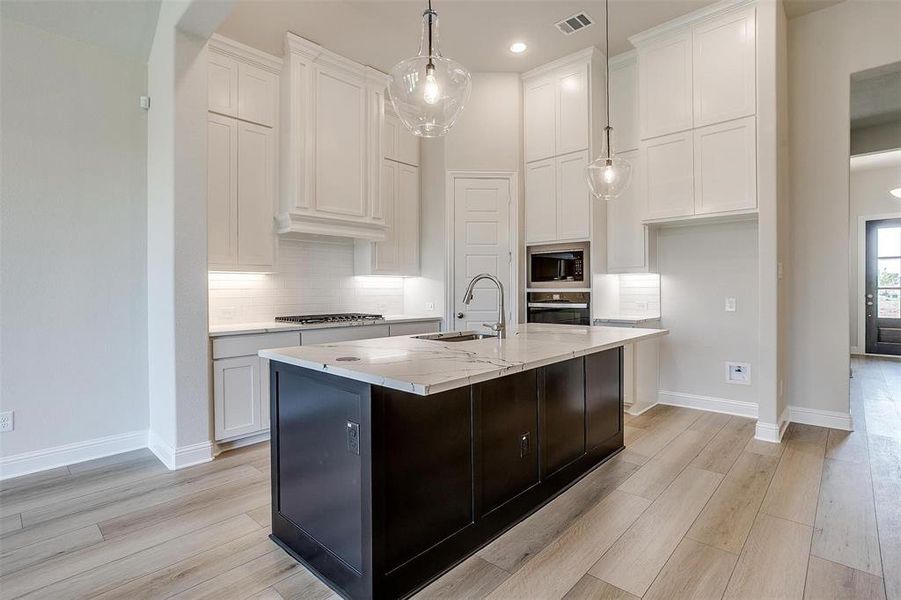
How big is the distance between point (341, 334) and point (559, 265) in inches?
88.5

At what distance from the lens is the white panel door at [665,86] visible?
3.86 meters

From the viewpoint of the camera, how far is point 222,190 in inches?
139

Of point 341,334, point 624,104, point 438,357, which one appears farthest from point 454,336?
point 624,104

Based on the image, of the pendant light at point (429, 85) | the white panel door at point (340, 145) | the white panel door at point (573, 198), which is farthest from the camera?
the white panel door at point (573, 198)

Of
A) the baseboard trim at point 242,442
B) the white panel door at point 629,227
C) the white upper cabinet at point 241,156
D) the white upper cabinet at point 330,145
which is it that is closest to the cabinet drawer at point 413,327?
the white upper cabinet at point 330,145

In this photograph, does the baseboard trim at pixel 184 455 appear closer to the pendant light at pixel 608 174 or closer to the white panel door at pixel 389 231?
the white panel door at pixel 389 231

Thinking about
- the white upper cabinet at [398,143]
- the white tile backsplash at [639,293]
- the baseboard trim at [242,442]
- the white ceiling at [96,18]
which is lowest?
the baseboard trim at [242,442]

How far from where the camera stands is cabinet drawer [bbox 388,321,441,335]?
4270 mm

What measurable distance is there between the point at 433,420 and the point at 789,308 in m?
3.63

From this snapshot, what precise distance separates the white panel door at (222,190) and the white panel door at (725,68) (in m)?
3.83

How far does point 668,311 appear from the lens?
14.5 ft

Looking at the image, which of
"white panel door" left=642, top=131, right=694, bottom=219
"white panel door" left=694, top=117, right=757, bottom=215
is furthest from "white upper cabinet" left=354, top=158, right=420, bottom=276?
"white panel door" left=694, top=117, right=757, bottom=215

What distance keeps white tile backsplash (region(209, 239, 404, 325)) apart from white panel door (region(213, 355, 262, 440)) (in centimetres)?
69

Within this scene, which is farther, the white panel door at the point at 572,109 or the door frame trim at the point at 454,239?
the door frame trim at the point at 454,239
